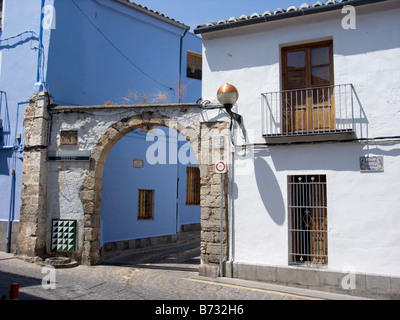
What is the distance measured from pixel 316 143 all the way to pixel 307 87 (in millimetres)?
1186

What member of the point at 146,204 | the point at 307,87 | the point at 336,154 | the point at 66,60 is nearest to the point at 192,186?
the point at 146,204

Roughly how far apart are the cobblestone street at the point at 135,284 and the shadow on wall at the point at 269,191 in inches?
50.1

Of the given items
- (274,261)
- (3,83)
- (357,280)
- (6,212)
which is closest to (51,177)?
(6,212)

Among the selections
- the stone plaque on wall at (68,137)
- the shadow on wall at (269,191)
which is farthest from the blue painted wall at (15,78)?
the shadow on wall at (269,191)

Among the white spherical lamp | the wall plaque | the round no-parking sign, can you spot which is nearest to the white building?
the round no-parking sign

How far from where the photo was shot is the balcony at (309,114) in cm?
663

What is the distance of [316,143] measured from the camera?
6.76 meters

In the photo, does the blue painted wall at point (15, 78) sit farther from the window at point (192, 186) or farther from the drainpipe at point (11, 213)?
the window at point (192, 186)

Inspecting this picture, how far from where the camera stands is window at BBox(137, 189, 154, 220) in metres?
11.6

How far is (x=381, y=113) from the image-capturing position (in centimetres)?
644

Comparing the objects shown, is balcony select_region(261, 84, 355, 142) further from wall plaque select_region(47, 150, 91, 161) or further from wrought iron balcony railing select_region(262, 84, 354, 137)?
wall plaque select_region(47, 150, 91, 161)

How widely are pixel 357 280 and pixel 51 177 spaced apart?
21.8 ft
